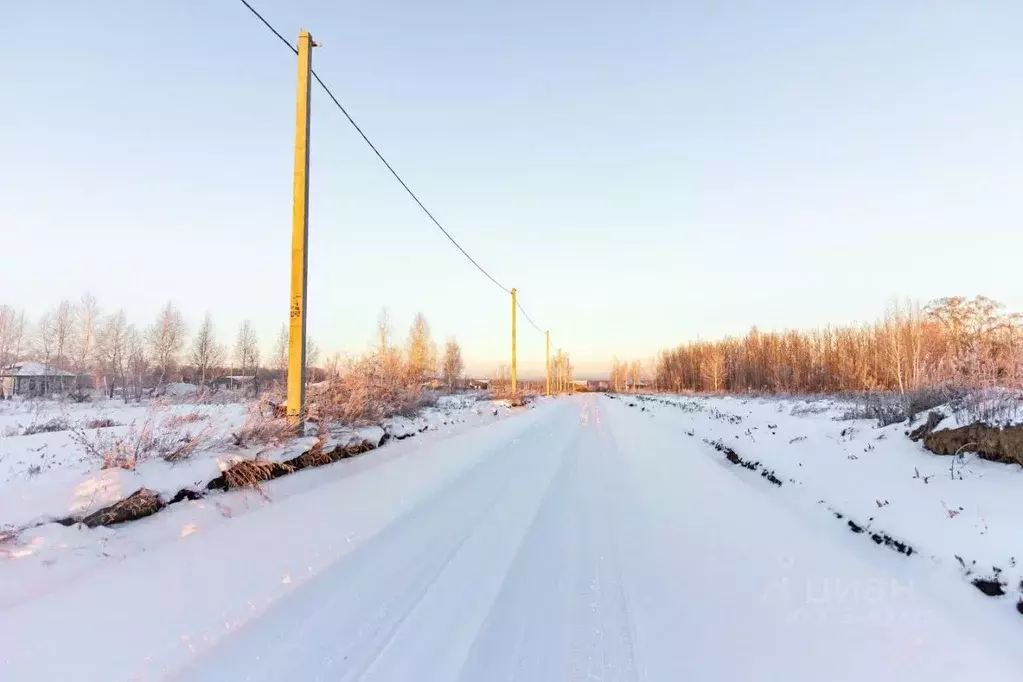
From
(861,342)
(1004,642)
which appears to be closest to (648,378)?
(861,342)

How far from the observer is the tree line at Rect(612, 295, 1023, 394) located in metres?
7.77

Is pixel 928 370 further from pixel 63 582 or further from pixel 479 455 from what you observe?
pixel 63 582

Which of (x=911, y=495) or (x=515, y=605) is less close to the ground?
(x=911, y=495)

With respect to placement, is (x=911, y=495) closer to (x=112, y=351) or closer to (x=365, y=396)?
(x=365, y=396)

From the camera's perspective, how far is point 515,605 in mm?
3312

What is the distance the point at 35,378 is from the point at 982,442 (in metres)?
54.3

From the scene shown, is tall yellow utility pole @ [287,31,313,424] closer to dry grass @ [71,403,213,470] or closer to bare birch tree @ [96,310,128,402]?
dry grass @ [71,403,213,470]

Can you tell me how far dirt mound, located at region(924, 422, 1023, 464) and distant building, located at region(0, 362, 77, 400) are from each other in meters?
43.5

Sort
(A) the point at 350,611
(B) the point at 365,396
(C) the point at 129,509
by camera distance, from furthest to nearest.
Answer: (B) the point at 365,396 → (C) the point at 129,509 → (A) the point at 350,611

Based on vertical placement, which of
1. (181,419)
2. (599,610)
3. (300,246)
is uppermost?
(300,246)

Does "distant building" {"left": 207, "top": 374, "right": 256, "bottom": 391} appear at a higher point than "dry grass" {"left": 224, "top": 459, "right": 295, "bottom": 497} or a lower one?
higher

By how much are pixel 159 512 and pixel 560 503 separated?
4309 millimetres

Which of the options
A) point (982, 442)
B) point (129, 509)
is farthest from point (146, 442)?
point (982, 442)

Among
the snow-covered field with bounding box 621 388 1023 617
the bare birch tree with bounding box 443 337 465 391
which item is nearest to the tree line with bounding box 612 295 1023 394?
the snow-covered field with bounding box 621 388 1023 617
